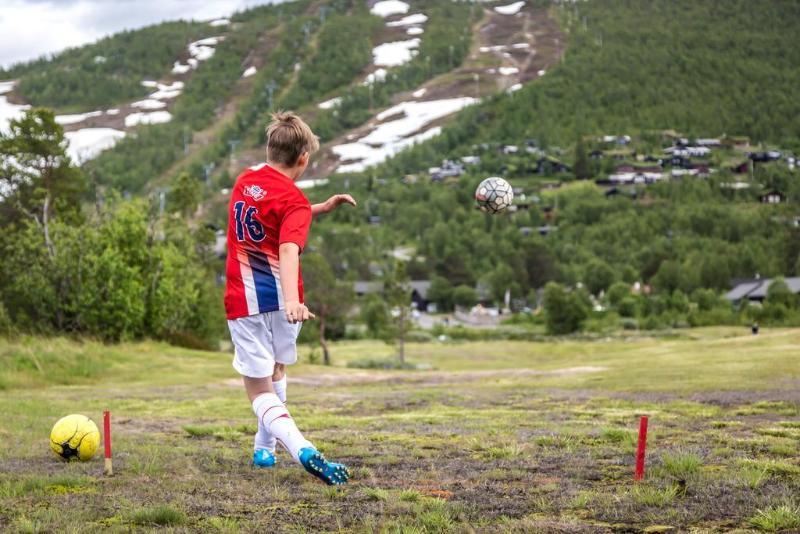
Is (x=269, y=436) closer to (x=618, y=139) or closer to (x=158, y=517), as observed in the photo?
(x=158, y=517)

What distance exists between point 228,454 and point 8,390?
1545cm

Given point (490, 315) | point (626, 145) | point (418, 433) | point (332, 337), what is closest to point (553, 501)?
point (418, 433)

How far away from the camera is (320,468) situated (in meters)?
6.71

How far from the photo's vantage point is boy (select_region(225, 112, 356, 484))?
7.06 metres

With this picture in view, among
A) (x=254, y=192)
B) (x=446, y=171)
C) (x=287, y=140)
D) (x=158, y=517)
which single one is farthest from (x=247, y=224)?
(x=446, y=171)

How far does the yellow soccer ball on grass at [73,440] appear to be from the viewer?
848cm

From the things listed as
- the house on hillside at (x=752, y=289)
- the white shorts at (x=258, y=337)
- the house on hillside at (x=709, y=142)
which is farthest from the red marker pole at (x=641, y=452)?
the house on hillside at (x=709, y=142)

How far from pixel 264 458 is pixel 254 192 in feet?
8.29

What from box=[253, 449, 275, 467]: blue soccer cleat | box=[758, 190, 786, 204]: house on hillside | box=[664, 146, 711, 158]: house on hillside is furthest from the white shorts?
box=[664, 146, 711, 158]: house on hillside

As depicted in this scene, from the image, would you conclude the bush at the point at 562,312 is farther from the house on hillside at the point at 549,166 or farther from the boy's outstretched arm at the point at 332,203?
the house on hillside at the point at 549,166

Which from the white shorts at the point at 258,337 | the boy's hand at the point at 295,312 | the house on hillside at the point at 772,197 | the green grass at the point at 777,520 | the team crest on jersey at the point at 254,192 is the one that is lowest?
the green grass at the point at 777,520

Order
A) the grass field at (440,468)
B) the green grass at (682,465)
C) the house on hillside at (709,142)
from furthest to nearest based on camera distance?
the house on hillside at (709,142), the green grass at (682,465), the grass field at (440,468)

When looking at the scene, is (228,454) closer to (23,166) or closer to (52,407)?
(52,407)

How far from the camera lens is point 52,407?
49.9 ft
